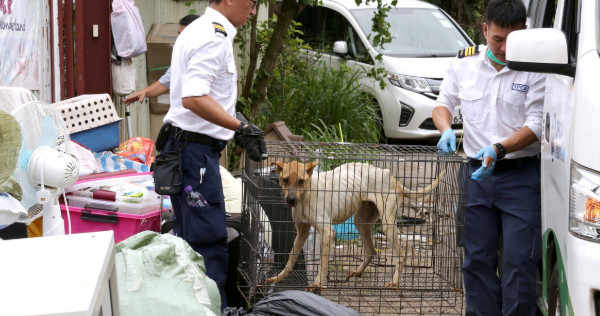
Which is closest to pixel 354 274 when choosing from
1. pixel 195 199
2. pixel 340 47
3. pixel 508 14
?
pixel 195 199

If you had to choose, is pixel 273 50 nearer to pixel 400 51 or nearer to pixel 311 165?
pixel 400 51

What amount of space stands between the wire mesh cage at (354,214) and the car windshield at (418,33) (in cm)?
612

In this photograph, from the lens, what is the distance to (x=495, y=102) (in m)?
4.43

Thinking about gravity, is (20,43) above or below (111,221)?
above

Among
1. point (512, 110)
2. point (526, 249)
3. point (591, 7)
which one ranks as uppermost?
point (591, 7)

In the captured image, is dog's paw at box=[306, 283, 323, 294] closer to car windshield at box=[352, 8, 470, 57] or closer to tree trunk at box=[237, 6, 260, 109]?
tree trunk at box=[237, 6, 260, 109]

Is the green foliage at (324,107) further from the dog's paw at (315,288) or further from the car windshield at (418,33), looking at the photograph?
the dog's paw at (315,288)

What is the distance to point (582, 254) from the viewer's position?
2992 millimetres

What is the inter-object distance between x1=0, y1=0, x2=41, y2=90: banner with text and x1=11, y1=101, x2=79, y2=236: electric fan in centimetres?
184

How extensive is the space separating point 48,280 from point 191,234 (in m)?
2.51

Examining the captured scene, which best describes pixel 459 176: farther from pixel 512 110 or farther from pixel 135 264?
pixel 135 264

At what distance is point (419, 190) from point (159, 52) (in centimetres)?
503

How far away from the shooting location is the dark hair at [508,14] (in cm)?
430

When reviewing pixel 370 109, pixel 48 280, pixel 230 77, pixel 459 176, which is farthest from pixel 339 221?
pixel 370 109
